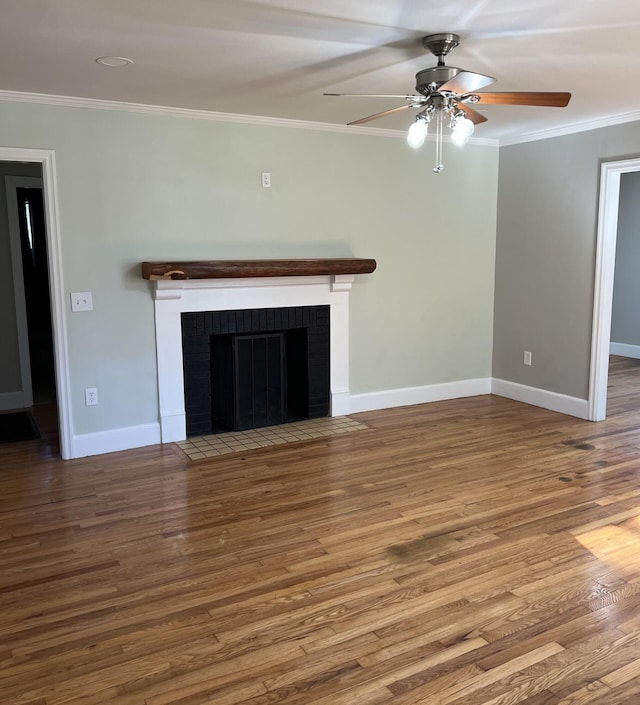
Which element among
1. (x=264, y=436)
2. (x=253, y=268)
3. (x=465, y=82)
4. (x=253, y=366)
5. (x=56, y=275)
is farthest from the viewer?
(x=253, y=366)

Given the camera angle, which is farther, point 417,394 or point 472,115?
point 417,394

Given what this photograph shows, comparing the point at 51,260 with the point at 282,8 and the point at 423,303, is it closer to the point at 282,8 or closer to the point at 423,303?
the point at 282,8

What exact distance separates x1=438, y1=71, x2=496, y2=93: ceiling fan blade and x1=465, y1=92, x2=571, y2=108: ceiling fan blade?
Answer: 0.11 meters

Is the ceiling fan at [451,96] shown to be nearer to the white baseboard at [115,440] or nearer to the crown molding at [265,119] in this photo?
the crown molding at [265,119]

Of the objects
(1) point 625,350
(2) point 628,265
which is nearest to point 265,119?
(2) point 628,265

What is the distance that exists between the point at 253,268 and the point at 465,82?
2123mm

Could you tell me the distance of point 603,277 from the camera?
4.80 meters

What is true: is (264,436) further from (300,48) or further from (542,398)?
(300,48)

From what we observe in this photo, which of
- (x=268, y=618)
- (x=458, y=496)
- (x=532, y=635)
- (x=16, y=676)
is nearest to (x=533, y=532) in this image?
(x=458, y=496)

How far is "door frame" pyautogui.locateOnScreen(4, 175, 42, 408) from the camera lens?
5.34 m

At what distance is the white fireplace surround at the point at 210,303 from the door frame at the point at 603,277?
1.91 m

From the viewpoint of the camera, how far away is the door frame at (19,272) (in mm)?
5340

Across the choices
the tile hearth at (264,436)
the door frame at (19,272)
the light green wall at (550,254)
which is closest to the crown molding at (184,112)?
the light green wall at (550,254)

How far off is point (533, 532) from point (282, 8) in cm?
260
